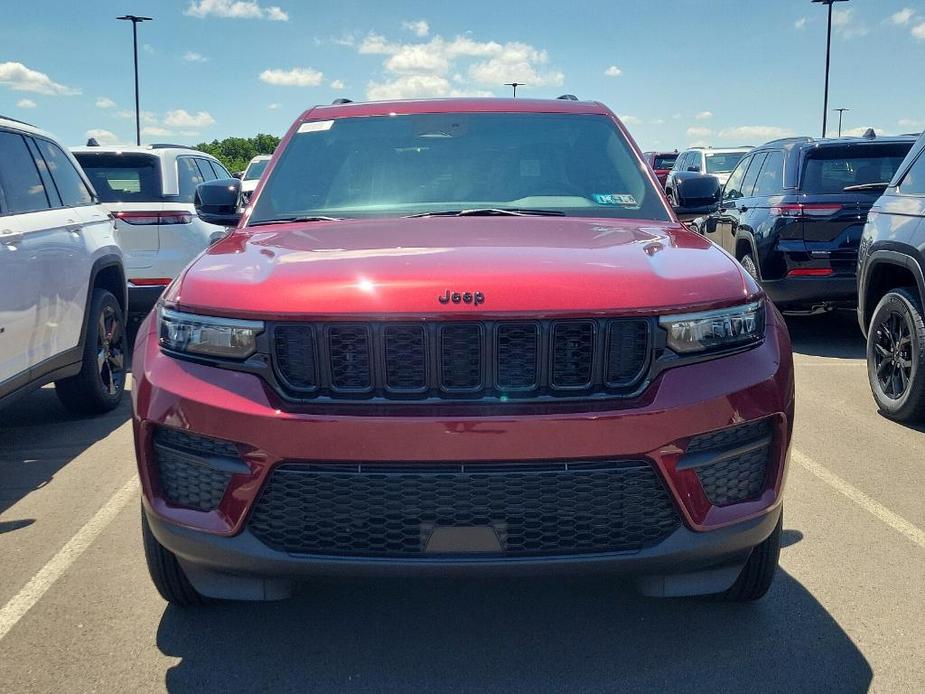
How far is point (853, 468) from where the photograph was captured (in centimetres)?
528

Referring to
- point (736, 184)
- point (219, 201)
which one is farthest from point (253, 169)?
point (219, 201)

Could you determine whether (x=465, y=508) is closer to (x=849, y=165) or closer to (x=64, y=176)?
(x=64, y=176)

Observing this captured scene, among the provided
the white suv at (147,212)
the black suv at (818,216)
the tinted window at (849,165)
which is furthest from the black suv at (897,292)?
the white suv at (147,212)

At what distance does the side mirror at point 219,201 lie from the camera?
4598 mm

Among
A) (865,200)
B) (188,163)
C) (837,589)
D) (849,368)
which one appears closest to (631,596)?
(837,589)

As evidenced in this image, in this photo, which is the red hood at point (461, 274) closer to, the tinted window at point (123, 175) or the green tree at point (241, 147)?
the tinted window at point (123, 175)

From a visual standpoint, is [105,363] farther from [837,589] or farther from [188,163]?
[837,589]

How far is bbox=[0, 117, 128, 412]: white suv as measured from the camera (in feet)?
17.0

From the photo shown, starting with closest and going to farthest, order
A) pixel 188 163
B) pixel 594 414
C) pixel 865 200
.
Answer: pixel 594 414 → pixel 865 200 → pixel 188 163

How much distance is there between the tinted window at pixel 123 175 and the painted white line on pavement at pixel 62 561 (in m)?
4.86

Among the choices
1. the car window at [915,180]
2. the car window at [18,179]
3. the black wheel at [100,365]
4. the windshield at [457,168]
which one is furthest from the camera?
the black wheel at [100,365]

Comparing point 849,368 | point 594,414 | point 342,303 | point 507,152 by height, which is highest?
point 507,152

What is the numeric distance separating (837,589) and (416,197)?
2.13m

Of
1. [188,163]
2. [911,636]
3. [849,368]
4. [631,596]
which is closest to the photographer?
[911,636]
